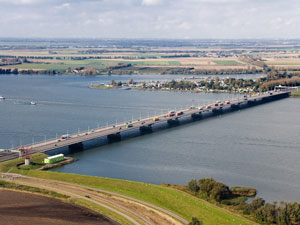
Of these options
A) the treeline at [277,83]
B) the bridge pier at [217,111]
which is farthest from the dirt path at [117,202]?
the treeline at [277,83]

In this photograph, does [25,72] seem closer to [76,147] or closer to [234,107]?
[234,107]

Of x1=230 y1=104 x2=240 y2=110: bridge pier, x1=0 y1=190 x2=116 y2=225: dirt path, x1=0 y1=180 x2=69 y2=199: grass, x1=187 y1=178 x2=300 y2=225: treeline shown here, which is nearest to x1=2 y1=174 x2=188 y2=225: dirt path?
x1=0 y1=180 x2=69 y2=199: grass

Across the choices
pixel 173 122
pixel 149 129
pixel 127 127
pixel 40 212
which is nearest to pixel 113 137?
pixel 127 127

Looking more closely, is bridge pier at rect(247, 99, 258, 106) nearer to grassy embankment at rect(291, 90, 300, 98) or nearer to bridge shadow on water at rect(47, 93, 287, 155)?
bridge shadow on water at rect(47, 93, 287, 155)

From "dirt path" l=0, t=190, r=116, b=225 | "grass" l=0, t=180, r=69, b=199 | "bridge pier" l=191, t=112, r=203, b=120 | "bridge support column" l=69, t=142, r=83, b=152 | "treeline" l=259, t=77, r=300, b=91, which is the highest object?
"treeline" l=259, t=77, r=300, b=91

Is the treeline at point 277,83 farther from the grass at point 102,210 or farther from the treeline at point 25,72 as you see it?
the grass at point 102,210
